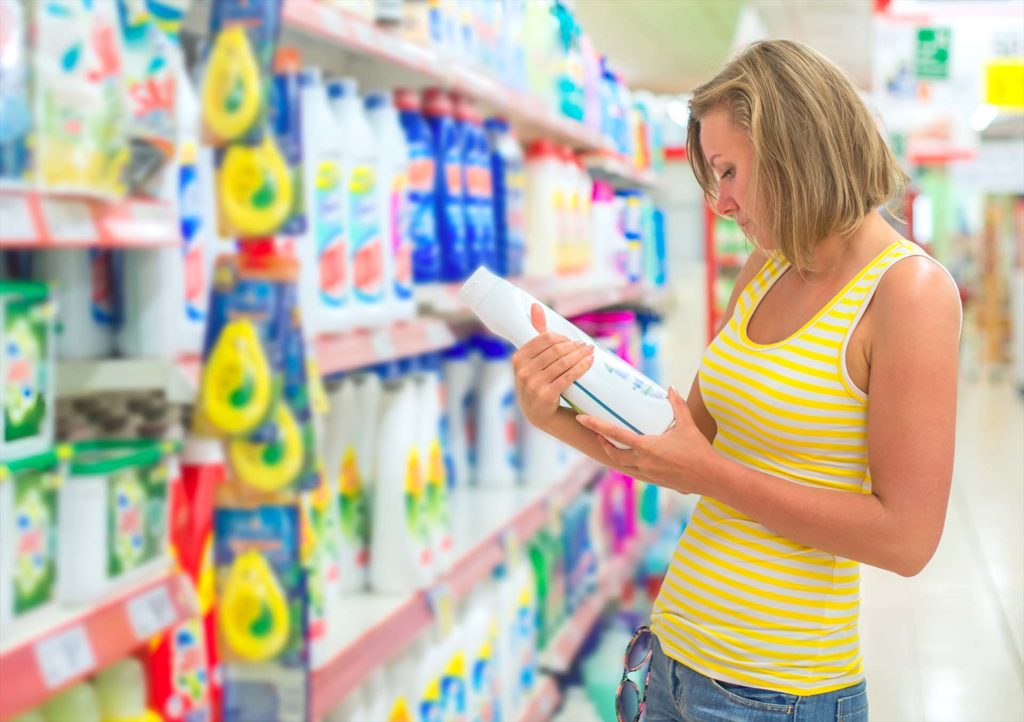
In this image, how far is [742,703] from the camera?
4.28ft

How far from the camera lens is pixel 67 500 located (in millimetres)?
1132

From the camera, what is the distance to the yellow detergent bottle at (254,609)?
1.29 meters

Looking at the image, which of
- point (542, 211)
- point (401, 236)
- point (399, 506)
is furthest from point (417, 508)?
point (542, 211)

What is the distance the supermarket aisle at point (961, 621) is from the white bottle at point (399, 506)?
5.58 ft

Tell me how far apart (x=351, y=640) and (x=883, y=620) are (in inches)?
106

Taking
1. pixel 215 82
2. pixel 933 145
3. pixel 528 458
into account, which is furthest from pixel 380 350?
pixel 933 145

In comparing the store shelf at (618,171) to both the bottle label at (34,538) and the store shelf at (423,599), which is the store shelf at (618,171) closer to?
the store shelf at (423,599)

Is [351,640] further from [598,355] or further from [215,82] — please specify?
[215,82]

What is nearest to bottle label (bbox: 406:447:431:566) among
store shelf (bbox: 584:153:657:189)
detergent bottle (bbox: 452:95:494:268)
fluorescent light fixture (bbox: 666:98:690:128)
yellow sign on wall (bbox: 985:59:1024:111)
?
detergent bottle (bbox: 452:95:494:268)

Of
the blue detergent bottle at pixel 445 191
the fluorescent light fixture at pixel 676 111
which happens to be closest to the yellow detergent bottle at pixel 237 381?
the blue detergent bottle at pixel 445 191

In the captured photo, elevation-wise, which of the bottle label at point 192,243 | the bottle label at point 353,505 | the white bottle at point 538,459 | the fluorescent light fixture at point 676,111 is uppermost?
the fluorescent light fixture at point 676,111

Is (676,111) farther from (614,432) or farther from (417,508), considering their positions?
(614,432)

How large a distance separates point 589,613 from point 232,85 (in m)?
2.24

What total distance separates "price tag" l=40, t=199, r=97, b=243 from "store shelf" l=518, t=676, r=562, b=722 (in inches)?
67.7
